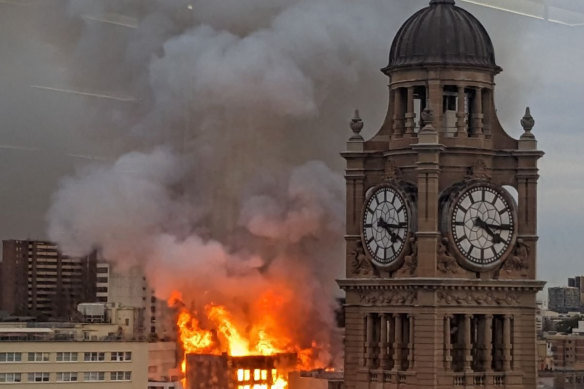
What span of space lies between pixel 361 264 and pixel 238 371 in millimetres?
3028

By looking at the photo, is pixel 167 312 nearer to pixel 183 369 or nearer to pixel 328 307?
pixel 183 369

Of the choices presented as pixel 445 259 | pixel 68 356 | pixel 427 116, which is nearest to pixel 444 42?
pixel 427 116

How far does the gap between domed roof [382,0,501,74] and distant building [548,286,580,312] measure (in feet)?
12.4

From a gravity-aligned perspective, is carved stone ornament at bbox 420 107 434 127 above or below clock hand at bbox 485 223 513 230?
above

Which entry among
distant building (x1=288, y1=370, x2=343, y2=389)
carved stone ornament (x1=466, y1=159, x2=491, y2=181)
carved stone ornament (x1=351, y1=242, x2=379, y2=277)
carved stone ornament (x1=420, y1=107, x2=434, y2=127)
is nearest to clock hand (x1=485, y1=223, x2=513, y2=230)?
carved stone ornament (x1=466, y1=159, x2=491, y2=181)

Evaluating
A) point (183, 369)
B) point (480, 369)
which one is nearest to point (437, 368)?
point (480, 369)

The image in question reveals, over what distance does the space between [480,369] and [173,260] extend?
4417 millimetres

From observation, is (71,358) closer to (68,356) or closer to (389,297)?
(68,356)

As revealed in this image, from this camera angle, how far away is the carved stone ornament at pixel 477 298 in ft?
71.5

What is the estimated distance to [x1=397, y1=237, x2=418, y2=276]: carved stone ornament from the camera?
21766 millimetres

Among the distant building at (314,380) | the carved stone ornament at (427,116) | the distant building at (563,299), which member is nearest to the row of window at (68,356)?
the distant building at (314,380)

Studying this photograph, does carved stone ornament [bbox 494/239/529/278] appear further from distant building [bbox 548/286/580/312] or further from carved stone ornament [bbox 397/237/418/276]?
distant building [bbox 548/286/580/312]

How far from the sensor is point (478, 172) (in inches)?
868

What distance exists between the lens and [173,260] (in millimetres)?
24562
